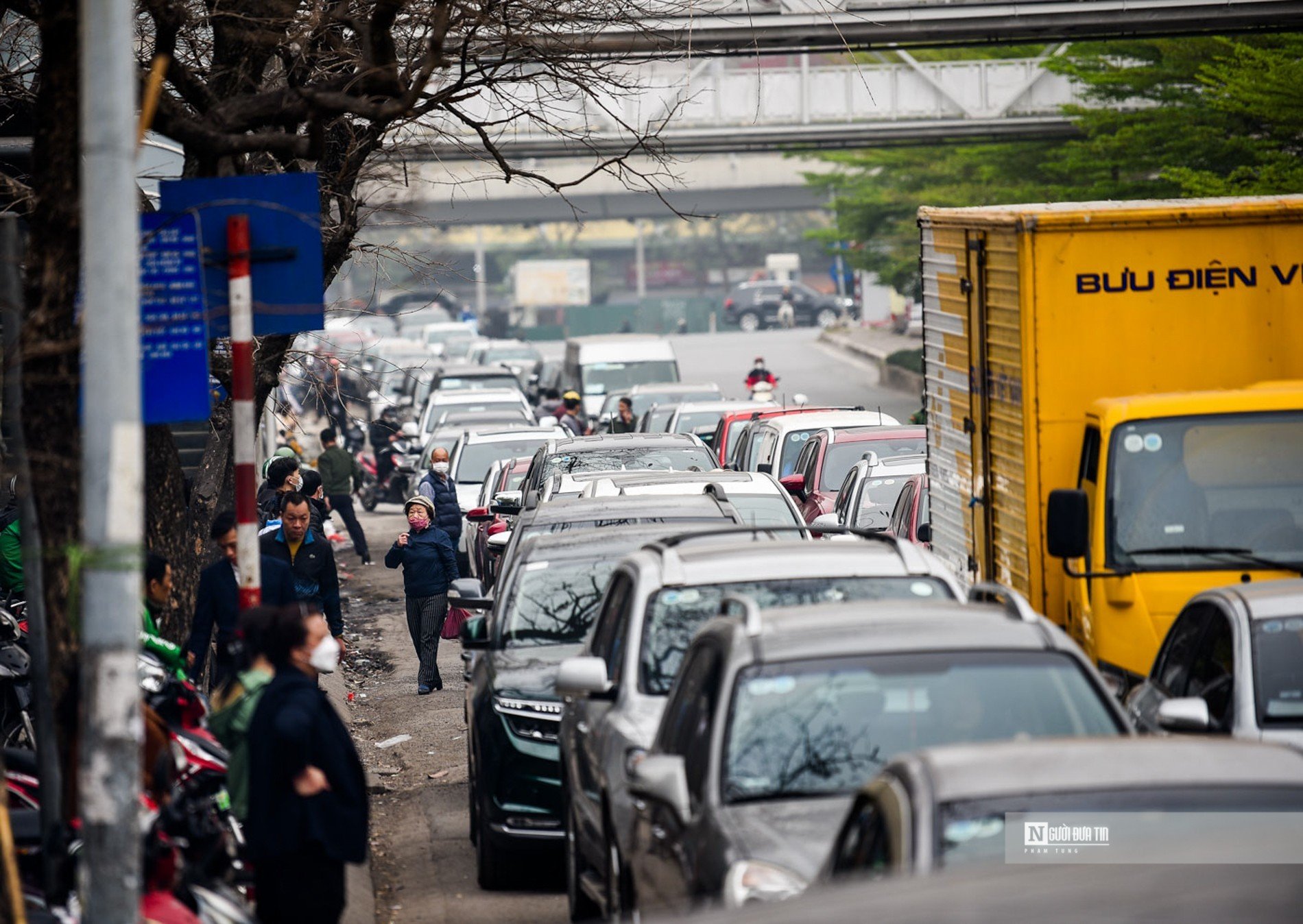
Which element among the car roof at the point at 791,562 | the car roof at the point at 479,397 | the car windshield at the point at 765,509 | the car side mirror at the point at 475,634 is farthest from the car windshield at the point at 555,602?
the car roof at the point at 479,397

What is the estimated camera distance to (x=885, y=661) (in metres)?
5.74

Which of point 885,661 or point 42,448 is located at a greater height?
point 42,448

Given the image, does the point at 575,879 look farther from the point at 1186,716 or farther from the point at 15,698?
the point at 15,698

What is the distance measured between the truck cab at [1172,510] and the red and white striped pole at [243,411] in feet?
12.4

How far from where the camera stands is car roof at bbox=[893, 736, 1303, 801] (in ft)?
14.7

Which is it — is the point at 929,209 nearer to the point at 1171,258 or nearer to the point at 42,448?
the point at 1171,258

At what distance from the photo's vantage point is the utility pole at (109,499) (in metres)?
4.99

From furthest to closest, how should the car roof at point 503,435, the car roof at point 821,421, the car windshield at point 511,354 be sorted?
the car windshield at point 511,354 → the car roof at point 503,435 → the car roof at point 821,421

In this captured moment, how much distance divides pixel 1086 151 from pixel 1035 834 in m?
24.5

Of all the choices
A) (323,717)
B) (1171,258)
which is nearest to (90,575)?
(323,717)

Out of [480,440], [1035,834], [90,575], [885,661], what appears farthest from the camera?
[480,440]

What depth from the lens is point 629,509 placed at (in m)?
10.9

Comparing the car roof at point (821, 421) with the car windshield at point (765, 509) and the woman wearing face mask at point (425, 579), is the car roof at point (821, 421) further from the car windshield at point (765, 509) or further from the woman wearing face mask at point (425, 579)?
the car windshield at point (765, 509)

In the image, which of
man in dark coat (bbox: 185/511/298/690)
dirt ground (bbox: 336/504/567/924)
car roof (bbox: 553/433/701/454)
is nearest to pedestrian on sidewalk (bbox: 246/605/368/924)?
dirt ground (bbox: 336/504/567/924)
